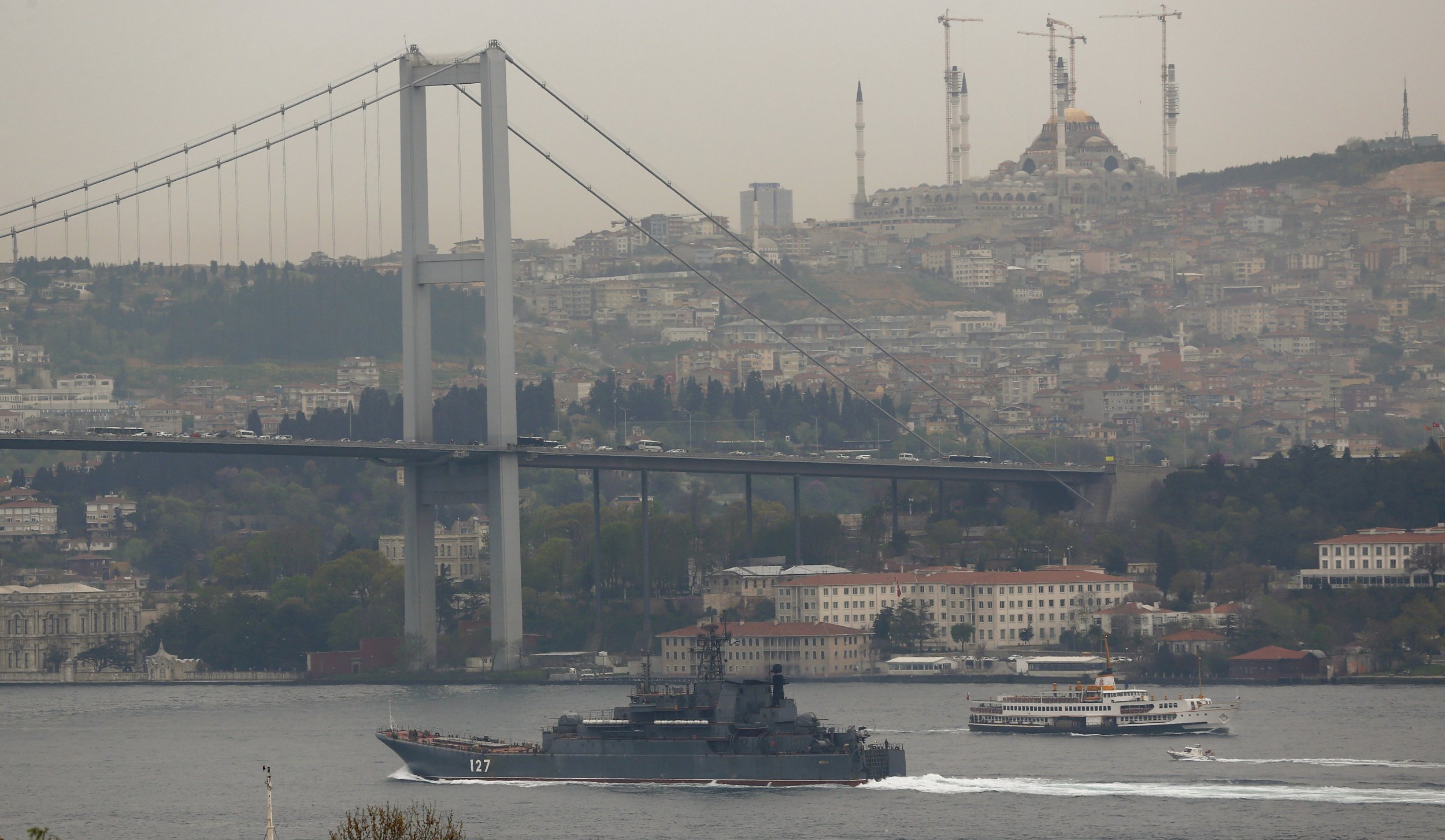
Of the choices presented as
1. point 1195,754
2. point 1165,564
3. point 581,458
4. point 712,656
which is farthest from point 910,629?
point 712,656

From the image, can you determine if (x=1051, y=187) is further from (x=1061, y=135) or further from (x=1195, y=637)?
(x=1195, y=637)

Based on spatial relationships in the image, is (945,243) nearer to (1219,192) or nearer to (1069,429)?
(1219,192)

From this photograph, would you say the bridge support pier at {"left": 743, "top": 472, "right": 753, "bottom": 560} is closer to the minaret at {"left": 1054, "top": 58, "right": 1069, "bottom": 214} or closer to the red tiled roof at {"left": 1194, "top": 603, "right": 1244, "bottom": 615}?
the red tiled roof at {"left": 1194, "top": 603, "right": 1244, "bottom": 615}

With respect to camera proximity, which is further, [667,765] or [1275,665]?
[1275,665]

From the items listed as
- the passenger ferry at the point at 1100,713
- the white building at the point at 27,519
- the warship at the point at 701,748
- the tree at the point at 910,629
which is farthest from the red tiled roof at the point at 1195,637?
the white building at the point at 27,519

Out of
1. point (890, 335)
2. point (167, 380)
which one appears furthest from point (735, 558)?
point (890, 335)

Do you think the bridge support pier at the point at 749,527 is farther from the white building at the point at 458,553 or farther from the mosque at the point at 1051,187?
the mosque at the point at 1051,187

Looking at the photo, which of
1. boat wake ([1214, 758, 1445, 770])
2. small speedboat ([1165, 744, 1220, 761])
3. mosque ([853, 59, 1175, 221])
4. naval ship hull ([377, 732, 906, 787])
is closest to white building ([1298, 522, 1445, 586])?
small speedboat ([1165, 744, 1220, 761])
